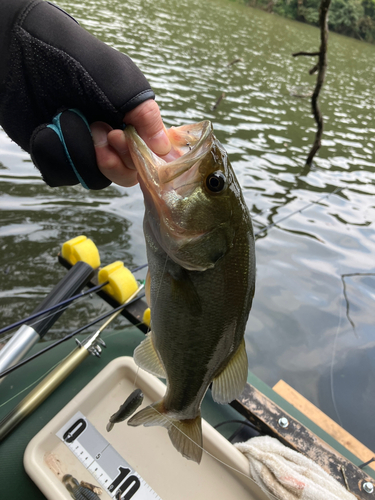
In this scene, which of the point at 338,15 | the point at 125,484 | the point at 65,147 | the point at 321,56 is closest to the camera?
the point at 65,147

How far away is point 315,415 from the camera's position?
309 cm

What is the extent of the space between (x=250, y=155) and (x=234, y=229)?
272 inches

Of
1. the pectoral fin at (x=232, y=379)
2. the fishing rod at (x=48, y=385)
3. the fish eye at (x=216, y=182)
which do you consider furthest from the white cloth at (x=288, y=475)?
the fish eye at (x=216, y=182)

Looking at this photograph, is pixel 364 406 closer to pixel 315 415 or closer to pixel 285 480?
pixel 315 415

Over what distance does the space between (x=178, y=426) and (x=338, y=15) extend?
48.3 metres

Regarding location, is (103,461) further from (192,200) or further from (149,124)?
(149,124)

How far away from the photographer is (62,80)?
4.99 ft

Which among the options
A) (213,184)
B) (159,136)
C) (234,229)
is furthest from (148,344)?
(159,136)

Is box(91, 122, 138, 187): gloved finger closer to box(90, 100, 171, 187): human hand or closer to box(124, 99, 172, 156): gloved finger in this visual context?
box(90, 100, 171, 187): human hand

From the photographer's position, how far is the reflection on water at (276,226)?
12.5 feet

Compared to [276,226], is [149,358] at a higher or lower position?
higher

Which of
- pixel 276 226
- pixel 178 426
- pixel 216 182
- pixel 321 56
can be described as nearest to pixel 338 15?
pixel 321 56

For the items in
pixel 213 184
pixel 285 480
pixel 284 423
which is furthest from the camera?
pixel 284 423

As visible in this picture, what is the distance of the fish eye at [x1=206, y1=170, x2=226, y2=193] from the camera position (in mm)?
1373
